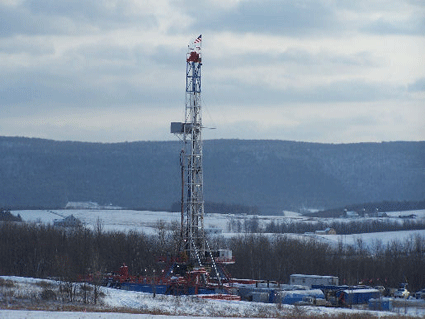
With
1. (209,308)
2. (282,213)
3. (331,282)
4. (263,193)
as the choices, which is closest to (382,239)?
(331,282)

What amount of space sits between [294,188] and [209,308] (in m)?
169

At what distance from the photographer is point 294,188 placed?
7849 inches

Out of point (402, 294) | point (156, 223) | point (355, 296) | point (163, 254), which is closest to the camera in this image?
point (355, 296)

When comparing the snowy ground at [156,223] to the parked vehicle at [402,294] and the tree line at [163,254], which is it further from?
the parked vehicle at [402,294]

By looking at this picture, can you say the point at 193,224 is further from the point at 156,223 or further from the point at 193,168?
the point at 156,223

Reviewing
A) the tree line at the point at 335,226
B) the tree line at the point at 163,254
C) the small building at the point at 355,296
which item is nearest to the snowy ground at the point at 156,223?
the tree line at the point at 335,226

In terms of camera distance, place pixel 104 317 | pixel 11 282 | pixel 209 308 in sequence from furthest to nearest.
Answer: pixel 11 282, pixel 209 308, pixel 104 317

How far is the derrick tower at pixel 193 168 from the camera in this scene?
43.6 metres

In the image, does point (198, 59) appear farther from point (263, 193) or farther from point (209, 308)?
point (263, 193)

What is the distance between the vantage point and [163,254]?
52.2 m

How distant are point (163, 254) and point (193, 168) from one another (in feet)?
33.6

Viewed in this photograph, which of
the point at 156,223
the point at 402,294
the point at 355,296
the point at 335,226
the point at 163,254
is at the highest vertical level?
the point at 156,223

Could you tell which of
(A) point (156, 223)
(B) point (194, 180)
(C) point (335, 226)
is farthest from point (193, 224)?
(C) point (335, 226)

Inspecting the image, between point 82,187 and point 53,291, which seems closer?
point 53,291
